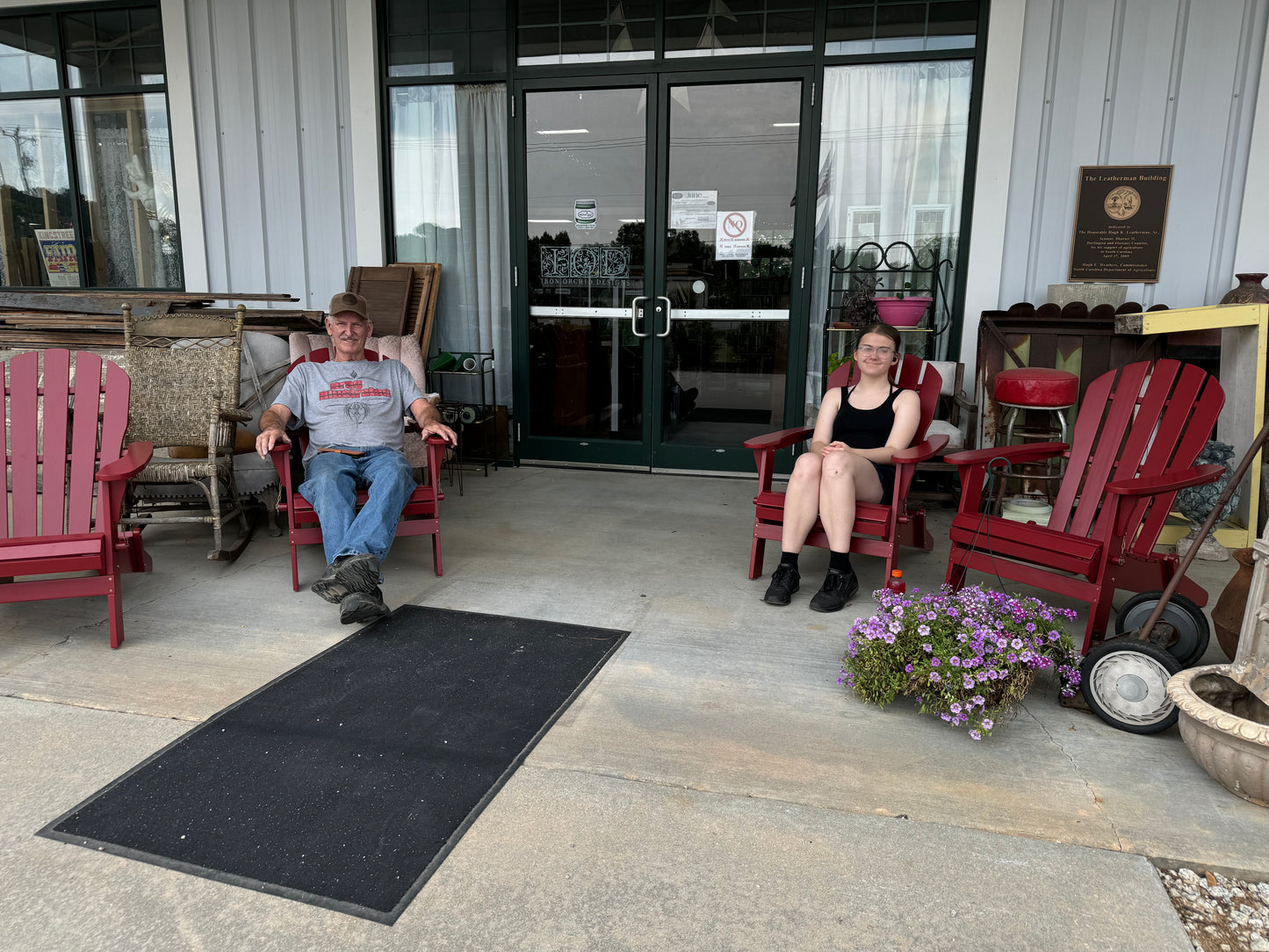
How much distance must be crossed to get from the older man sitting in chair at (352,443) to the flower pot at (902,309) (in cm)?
256

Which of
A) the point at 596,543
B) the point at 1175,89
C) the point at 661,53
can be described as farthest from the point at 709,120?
the point at 596,543

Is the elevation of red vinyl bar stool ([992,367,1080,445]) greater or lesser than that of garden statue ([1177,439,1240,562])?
greater

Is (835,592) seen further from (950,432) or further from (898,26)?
(898,26)

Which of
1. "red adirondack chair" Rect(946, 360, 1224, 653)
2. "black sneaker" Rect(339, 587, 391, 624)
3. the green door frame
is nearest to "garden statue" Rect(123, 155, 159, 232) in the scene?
the green door frame

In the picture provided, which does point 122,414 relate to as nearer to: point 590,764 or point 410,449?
point 410,449

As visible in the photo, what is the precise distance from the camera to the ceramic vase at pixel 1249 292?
408cm

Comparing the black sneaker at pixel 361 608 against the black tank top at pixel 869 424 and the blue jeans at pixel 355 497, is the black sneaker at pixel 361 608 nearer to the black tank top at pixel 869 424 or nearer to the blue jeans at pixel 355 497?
the blue jeans at pixel 355 497

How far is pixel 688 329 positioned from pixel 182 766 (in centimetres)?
390

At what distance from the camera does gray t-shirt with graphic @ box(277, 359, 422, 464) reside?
3418mm

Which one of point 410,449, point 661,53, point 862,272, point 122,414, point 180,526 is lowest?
point 180,526

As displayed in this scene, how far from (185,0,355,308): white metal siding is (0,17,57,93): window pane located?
1191mm

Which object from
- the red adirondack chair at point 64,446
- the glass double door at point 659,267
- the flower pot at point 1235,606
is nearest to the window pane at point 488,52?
the glass double door at point 659,267

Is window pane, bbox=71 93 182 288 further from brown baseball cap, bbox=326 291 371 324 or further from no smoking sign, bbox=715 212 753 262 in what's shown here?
no smoking sign, bbox=715 212 753 262

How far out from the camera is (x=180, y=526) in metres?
4.11
